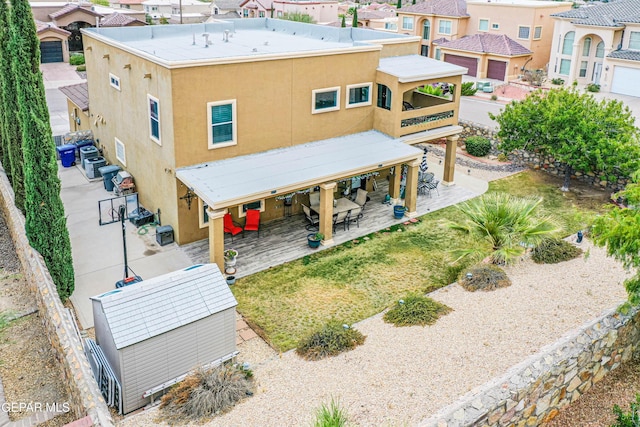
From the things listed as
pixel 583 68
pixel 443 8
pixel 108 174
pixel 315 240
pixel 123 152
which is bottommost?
pixel 315 240

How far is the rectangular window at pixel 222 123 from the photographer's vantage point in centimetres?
1791

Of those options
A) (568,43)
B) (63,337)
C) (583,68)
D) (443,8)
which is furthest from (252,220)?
(443,8)

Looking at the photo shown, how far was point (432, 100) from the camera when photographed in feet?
82.1

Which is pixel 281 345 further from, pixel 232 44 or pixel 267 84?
pixel 232 44

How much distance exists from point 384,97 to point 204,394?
15.1 metres

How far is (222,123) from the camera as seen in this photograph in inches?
717

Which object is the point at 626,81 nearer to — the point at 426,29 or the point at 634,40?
the point at 634,40

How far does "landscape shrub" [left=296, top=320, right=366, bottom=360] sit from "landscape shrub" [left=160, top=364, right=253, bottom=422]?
1898 mm

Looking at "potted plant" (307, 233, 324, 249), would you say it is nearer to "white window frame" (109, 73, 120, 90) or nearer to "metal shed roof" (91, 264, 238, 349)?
"metal shed roof" (91, 264, 238, 349)

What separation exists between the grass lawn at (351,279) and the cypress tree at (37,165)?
4.78m

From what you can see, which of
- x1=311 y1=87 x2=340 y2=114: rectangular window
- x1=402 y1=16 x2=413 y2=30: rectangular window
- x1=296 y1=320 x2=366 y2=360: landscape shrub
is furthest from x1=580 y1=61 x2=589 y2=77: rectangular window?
x1=296 y1=320 x2=366 y2=360: landscape shrub

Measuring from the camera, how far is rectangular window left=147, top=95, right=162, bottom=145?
18.0 metres

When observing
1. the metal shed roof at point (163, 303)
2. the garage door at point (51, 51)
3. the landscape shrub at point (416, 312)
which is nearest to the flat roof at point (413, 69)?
the landscape shrub at point (416, 312)

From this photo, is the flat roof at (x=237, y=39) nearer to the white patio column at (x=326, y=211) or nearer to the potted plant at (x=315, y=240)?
the white patio column at (x=326, y=211)
